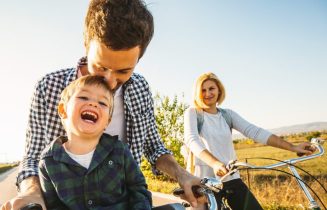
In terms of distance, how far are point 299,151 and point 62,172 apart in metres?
1.98

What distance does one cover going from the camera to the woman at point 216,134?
368 centimetres

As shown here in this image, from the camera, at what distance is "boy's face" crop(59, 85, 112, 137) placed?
198 cm

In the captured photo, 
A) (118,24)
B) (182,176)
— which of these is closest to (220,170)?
(182,176)

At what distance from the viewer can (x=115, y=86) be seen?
7.51 ft

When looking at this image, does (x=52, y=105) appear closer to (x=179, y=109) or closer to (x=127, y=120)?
(x=127, y=120)

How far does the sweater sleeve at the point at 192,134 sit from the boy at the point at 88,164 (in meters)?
1.62

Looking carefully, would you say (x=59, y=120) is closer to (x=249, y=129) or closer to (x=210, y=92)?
(x=249, y=129)

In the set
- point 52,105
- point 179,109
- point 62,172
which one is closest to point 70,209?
point 62,172

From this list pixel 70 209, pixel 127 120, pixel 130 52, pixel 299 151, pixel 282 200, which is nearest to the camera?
pixel 70 209

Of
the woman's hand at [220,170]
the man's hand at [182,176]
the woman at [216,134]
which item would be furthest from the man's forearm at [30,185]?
the woman at [216,134]

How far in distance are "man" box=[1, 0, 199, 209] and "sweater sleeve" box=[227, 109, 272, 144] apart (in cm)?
166

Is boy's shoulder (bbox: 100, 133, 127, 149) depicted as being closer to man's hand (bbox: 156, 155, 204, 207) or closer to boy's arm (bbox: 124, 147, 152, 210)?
boy's arm (bbox: 124, 147, 152, 210)

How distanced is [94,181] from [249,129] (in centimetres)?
253

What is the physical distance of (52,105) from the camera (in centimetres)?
232
